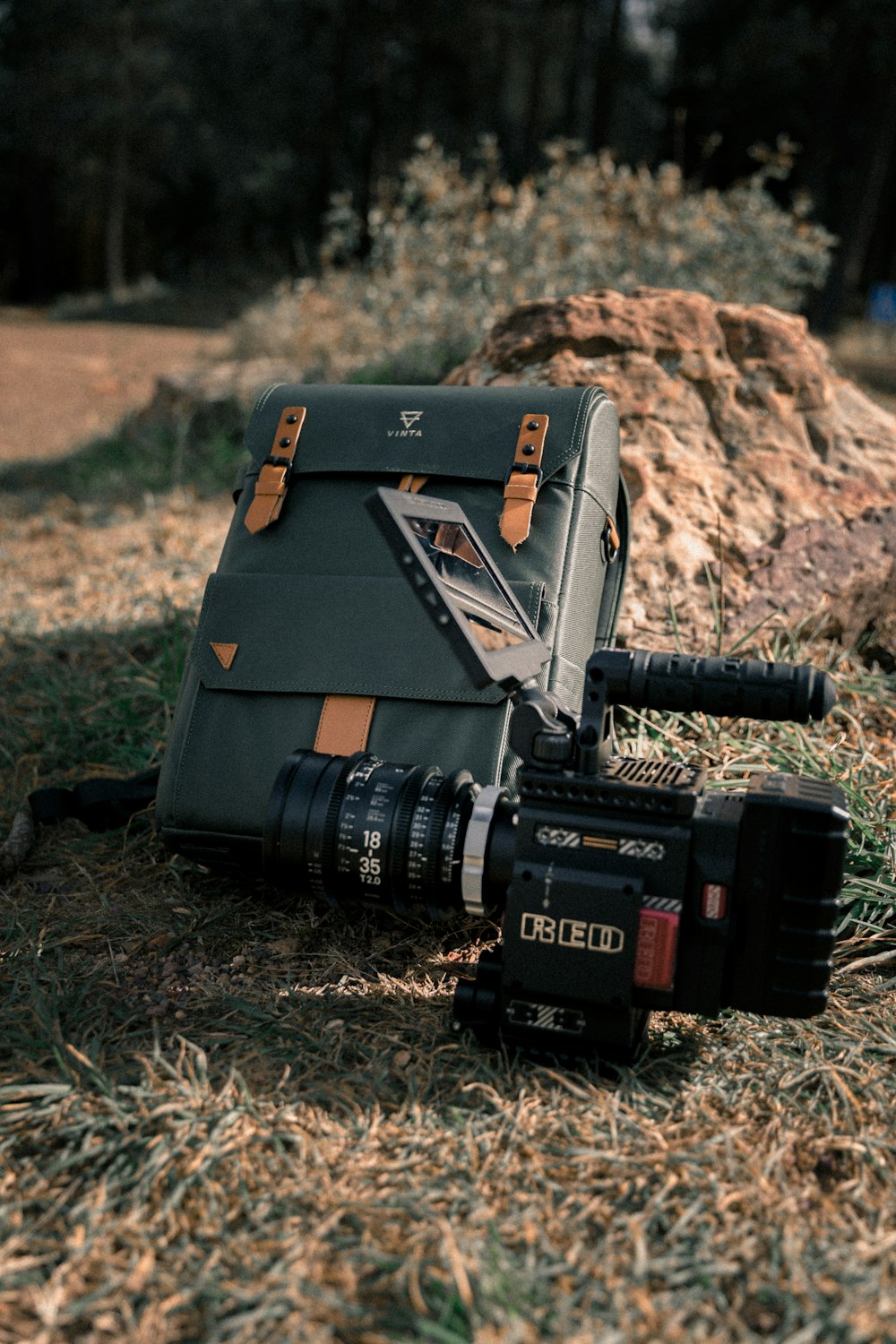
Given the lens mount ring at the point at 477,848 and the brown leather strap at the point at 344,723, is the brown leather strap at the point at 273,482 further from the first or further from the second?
the lens mount ring at the point at 477,848

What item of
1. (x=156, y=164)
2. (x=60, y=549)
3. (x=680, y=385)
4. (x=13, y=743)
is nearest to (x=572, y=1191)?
(x=13, y=743)

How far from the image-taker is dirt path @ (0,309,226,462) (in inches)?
314

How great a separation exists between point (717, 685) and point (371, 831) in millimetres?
671

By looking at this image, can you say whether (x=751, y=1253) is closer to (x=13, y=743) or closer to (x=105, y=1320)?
(x=105, y=1320)

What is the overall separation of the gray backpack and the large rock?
22.8 inches

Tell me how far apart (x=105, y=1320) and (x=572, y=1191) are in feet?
2.16

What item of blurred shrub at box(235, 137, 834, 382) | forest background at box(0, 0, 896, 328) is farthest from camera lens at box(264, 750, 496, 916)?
forest background at box(0, 0, 896, 328)

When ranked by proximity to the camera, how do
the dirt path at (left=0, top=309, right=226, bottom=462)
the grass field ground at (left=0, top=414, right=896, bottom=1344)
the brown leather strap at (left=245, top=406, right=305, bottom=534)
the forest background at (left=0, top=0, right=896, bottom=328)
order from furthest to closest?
the forest background at (left=0, top=0, right=896, bottom=328) → the dirt path at (left=0, top=309, right=226, bottom=462) → the brown leather strap at (left=245, top=406, right=305, bottom=534) → the grass field ground at (left=0, top=414, right=896, bottom=1344)

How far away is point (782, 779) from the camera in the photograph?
67.9 inches

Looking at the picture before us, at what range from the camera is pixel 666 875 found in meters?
1.65

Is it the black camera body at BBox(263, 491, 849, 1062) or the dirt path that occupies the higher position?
the black camera body at BBox(263, 491, 849, 1062)

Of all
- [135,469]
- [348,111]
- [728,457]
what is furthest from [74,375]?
[348,111]

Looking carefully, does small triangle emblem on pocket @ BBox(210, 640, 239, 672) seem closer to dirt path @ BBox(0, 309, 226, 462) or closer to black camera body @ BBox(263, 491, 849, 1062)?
black camera body @ BBox(263, 491, 849, 1062)

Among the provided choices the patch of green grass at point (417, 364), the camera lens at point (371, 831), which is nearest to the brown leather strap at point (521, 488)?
the camera lens at point (371, 831)
